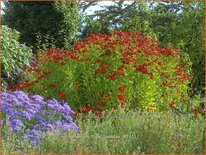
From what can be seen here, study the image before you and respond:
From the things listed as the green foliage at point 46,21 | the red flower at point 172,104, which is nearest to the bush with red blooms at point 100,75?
the red flower at point 172,104

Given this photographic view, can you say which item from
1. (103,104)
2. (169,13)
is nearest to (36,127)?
(103,104)

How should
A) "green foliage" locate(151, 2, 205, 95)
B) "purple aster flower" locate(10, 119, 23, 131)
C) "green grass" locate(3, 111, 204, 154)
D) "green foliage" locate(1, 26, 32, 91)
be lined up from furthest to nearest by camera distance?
1. "green foliage" locate(151, 2, 205, 95)
2. "green foliage" locate(1, 26, 32, 91)
3. "purple aster flower" locate(10, 119, 23, 131)
4. "green grass" locate(3, 111, 204, 154)

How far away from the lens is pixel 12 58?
34.0 ft

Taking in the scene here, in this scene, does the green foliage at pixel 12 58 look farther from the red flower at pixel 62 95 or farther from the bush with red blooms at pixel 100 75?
the red flower at pixel 62 95

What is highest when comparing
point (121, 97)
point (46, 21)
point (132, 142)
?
point (46, 21)

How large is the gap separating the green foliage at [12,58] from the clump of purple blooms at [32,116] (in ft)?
9.31

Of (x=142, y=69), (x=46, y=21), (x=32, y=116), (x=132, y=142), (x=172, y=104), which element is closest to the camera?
(x=132, y=142)

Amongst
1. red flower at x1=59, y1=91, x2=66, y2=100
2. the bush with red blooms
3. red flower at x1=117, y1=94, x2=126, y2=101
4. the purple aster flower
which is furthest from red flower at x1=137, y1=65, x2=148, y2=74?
the purple aster flower

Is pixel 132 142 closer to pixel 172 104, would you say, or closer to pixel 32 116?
pixel 32 116

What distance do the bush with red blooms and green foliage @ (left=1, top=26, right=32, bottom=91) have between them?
65 centimetres

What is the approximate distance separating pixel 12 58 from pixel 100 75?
7.17 ft

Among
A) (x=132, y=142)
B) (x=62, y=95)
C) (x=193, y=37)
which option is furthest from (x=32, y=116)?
(x=193, y=37)

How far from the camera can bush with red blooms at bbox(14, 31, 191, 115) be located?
8.83 meters

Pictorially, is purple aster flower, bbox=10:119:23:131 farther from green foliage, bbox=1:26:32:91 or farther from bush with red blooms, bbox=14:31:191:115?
green foliage, bbox=1:26:32:91
